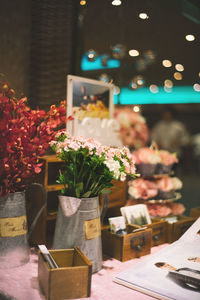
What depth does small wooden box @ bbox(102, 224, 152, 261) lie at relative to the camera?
1.29 meters

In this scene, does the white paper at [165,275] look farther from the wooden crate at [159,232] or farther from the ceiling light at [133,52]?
the ceiling light at [133,52]

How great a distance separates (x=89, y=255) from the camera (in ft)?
3.78

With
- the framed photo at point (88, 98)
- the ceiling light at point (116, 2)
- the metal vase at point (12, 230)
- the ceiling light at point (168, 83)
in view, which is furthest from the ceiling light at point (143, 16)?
the metal vase at point (12, 230)

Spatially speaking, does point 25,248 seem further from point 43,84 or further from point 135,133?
point 135,133

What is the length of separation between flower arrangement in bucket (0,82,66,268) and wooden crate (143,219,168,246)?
595 millimetres

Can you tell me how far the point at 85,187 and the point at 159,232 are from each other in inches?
21.5

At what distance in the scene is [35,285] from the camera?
3.42 ft

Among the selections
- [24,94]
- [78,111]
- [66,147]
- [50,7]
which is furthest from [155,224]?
[50,7]

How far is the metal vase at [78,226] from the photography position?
1.13m

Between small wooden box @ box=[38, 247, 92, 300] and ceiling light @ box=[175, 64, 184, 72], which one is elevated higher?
ceiling light @ box=[175, 64, 184, 72]

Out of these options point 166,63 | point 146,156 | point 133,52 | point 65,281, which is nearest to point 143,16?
point 133,52

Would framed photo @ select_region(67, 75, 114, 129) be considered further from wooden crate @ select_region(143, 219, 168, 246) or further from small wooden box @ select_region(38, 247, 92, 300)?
small wooden box @ select_region(38, 247, 92, 300)

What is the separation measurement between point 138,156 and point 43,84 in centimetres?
75

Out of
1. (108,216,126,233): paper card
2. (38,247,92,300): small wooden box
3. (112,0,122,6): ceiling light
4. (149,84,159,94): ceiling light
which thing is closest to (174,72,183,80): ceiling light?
(149,84,159,94): ceiling light
